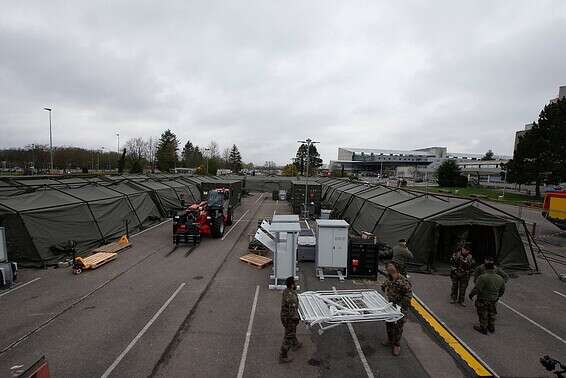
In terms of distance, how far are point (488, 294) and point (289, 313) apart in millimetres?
5060

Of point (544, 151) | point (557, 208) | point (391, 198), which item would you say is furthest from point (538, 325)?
point (544, 151)

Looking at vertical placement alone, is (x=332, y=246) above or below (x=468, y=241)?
above

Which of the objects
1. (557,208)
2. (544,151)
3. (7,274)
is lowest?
(7,274)

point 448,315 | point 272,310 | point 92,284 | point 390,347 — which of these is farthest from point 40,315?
point 448,315

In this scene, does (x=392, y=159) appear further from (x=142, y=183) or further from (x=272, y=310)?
(x=272, y=310)

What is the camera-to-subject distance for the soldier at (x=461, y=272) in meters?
9.04

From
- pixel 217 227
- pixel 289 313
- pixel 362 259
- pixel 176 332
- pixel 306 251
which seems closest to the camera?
pixel 289 313

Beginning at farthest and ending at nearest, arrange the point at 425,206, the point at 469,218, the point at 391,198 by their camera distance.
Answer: the point at 391,198
the point at 425,206
the point at 469,218

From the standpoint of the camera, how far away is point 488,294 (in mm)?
7543

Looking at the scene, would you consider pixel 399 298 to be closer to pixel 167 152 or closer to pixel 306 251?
pixel 306 251

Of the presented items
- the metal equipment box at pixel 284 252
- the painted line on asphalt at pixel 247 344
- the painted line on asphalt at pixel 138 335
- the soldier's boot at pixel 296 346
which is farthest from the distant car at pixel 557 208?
the painted line on asphalt at pixel 138 335

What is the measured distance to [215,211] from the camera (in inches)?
688

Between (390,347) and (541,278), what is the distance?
29.8 feet

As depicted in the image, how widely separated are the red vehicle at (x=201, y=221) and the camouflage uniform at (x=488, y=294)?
12305 millimetres
